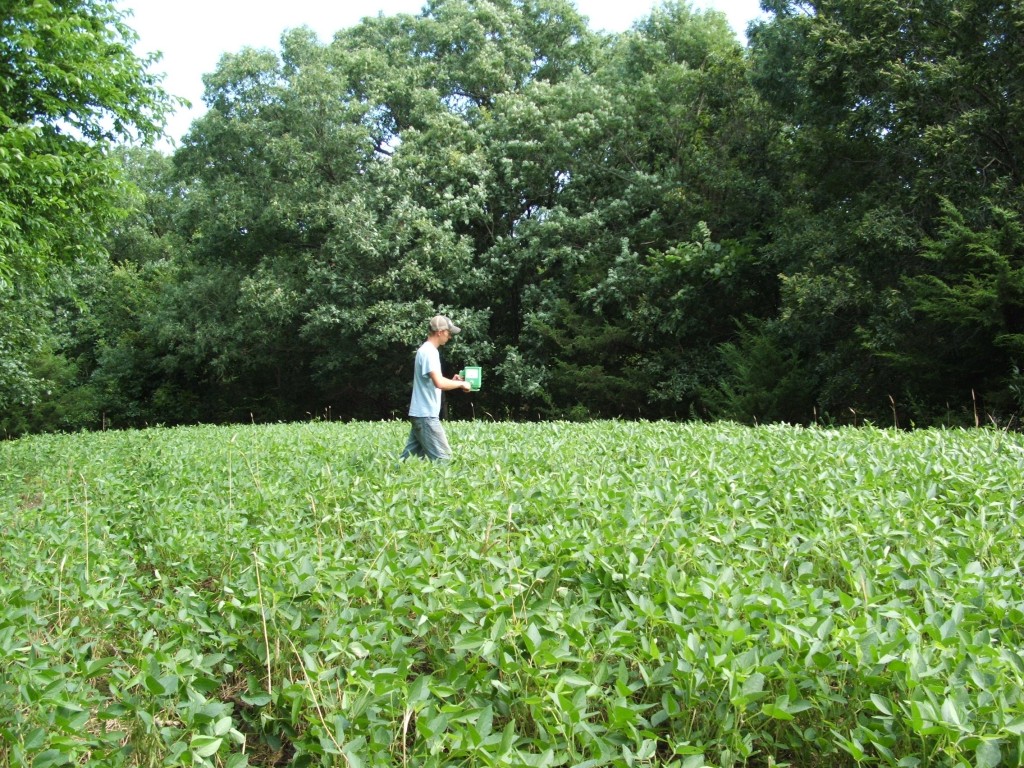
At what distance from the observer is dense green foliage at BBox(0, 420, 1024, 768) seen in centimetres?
214

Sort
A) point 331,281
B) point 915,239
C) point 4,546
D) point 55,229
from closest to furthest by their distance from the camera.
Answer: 1. point 4,546
2. point 55,229
3. point 915,239
4. point 331,281

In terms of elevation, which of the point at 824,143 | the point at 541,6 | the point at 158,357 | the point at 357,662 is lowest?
the point at 357,662

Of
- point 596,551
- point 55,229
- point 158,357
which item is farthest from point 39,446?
point 158,357

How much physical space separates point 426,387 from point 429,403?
7.6 inches

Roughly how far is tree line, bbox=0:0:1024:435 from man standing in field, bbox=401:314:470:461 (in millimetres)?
5848

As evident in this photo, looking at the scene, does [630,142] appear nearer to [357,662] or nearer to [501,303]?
[501,303]

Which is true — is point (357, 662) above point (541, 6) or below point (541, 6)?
below

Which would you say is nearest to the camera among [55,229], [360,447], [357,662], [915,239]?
[357,662]

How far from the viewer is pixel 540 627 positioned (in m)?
2.65

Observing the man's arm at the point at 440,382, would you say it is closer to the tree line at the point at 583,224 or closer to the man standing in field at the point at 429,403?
the man standing in field at the point at 429,403

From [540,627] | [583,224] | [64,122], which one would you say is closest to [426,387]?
[540,627]

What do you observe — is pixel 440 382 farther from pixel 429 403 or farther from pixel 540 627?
pixel 540 627

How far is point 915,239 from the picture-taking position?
1451 cm

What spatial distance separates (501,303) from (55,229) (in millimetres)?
15720
